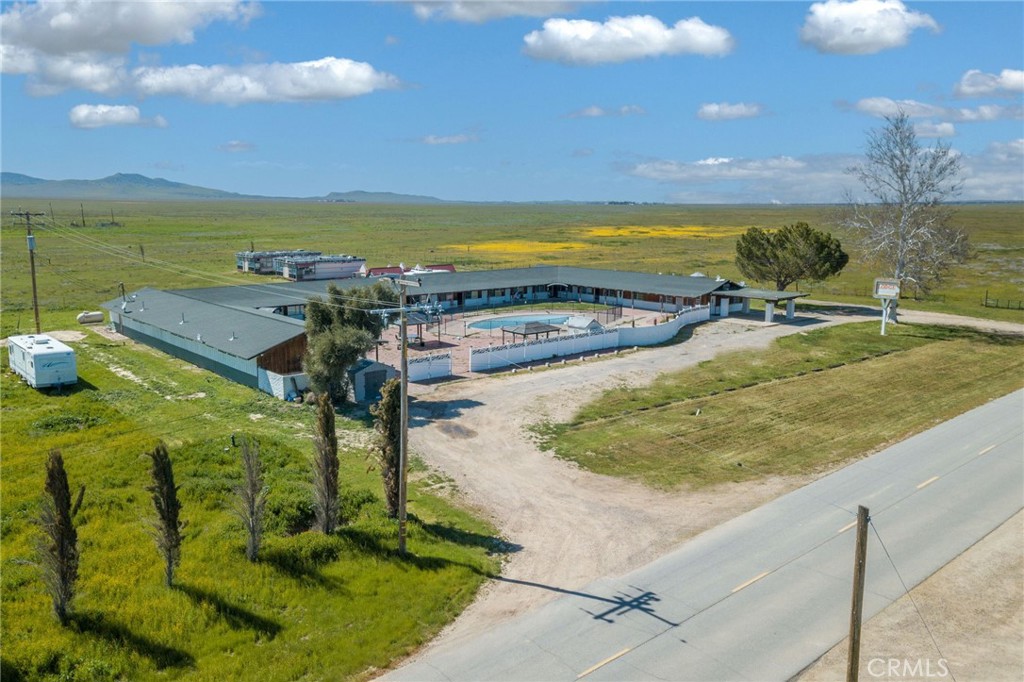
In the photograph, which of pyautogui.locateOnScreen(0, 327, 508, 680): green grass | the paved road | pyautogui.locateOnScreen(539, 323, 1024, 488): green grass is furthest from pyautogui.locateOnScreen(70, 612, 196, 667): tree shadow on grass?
pyautogui.locateOnScreen(539, 323, 1024, 488): green grass

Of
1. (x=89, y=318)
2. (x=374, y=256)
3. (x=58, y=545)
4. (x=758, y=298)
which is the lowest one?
(x=58, y=545)

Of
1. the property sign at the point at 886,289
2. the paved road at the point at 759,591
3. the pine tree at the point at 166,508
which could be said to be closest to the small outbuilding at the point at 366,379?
the pine tree at the point at 166,508

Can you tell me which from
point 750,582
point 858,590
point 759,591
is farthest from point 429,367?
point 858,590

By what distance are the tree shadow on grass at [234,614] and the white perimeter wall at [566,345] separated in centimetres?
2758

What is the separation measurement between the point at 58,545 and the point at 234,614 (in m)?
4.36

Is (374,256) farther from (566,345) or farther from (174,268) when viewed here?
(566,345)

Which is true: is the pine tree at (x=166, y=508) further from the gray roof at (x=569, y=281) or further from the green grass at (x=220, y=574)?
the gray roof at (x=569, y=281)

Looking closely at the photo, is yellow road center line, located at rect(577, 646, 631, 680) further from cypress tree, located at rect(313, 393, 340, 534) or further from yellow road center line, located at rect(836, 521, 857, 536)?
yellow road center line, located at rect(836, 521, 857, 536)

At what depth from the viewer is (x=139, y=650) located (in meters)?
16.7

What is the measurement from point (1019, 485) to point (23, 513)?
1395 inches

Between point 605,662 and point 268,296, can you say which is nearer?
point 605,662

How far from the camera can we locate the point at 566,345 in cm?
5031

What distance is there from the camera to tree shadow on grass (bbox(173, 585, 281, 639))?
17.8 metres

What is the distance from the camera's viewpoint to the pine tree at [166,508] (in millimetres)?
18469
